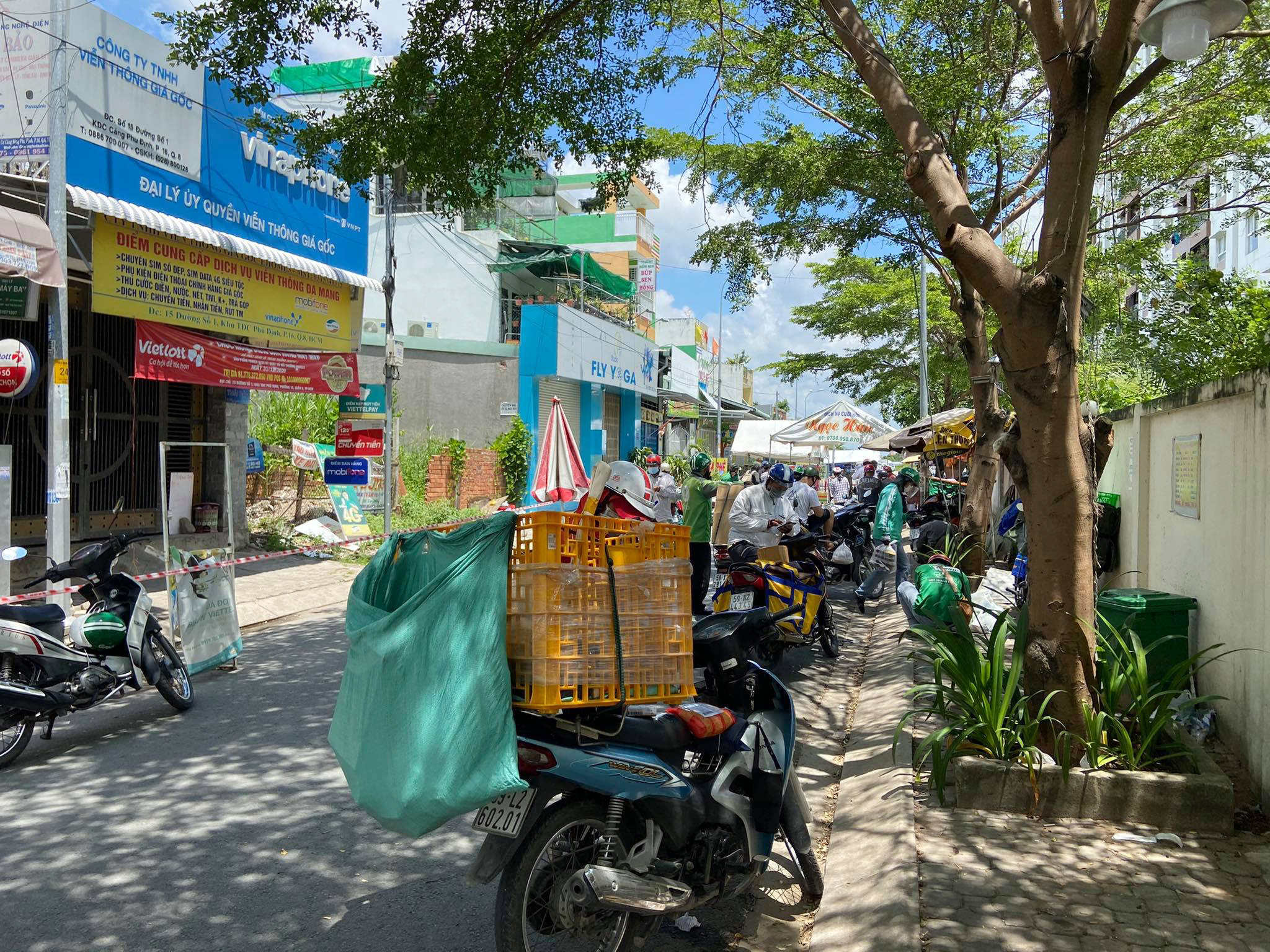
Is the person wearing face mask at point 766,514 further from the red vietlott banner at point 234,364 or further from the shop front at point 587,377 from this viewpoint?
the shop front at point 587,377

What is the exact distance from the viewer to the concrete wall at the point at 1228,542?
4605mm

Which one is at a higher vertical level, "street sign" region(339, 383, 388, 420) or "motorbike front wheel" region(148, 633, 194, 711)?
"street sign" region(339, 383, 388, 420)

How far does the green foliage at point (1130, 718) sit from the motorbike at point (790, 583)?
2070 mm

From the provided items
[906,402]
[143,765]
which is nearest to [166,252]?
[143,765]

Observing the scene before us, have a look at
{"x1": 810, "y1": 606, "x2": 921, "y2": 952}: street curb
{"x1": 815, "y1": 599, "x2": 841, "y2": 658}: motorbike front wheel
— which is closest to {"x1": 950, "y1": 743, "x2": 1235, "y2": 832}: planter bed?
{"x1": 810, "y1": 606, "x2": 921, "y2": 952}: street curb

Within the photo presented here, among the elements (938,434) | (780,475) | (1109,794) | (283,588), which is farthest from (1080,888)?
(938,434)

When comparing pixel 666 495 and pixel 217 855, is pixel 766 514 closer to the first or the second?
pixel 666 495

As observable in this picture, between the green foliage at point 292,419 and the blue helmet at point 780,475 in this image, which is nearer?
the blue helmet at point 780,475

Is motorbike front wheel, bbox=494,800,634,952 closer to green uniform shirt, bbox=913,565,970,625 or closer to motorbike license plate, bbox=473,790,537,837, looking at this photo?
motorbike license plate, bbox=473,790,537,837

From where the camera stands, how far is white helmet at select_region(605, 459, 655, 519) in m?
7.01

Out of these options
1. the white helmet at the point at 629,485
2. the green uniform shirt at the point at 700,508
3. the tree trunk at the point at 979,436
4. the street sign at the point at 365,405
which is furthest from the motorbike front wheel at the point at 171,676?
the tree trunk at the point at 979,436

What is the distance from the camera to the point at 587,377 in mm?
26734

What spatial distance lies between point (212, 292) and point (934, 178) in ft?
30.8

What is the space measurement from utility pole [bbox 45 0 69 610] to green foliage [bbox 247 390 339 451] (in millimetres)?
10240
